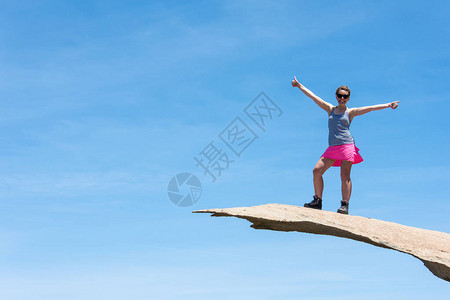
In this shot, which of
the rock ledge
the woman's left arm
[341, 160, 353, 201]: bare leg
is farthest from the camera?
the woman's left arm

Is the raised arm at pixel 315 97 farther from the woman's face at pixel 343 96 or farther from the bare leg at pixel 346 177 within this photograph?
the bare leg at pixel 346 177

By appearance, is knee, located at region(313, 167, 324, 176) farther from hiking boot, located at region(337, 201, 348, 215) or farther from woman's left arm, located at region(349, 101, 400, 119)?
woman's left arm, located at region(349, 101, 400, 119)

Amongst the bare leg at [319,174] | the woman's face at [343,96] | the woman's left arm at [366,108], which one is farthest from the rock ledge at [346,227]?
the woman's face at [343,96]

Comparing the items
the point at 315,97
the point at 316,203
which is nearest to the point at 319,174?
the point at 316,203

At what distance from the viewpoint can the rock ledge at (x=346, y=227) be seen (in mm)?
8508

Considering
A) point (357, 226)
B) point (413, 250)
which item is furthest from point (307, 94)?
point (413, 250)

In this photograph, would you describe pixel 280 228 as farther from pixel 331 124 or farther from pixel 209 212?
pixel 331 124

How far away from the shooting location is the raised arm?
9.87 m

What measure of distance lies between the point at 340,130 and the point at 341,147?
11.6 inches

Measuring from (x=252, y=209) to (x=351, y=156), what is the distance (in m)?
2.09

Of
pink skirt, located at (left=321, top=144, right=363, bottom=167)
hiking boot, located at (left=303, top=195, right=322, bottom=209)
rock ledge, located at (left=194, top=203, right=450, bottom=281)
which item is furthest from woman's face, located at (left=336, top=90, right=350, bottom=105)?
rock ledge, located at (left=194, top=203, right=450, bottom=281)

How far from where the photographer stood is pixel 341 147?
31.5ft

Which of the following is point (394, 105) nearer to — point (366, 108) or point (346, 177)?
point (366, 108)

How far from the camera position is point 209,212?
27.2 feet
